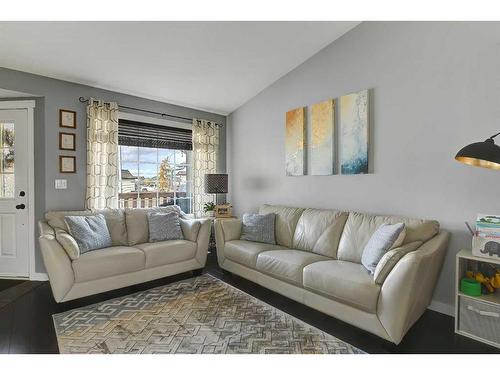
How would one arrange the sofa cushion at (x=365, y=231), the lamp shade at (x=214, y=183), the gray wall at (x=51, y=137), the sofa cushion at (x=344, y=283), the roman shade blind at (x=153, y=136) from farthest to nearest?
the lamp shade at (x=214, y=183)
the roman shade blind at (x=153, y=136)
the gray wall at (x=51, y=137)
the sofa cushion at (x=365, y=231)
the sofa cushion at (x=344, y=283)

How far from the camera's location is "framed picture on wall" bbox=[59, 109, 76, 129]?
3.41 metres

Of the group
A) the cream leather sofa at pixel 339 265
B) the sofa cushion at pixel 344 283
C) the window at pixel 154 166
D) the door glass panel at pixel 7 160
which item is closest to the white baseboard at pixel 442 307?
the cream leather sofa at pixel 339 265

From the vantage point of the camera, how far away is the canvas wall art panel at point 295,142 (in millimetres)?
3717

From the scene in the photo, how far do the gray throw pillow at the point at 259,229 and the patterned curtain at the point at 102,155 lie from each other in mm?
1803

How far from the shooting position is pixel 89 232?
2955 mm

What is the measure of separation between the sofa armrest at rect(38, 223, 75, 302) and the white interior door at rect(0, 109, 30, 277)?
3.98 feet

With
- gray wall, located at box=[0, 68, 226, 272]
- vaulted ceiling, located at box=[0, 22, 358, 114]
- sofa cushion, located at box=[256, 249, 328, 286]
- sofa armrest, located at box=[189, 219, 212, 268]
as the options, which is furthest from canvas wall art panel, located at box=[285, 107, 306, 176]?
gray wall, located at box=[0, 68, 226, 272]

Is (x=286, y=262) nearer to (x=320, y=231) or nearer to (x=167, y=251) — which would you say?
(x=320, y=231)

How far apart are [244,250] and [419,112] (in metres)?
2.29

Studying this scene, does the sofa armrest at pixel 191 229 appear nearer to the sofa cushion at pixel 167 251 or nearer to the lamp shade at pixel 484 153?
the sofa cushion at pixel 167 251

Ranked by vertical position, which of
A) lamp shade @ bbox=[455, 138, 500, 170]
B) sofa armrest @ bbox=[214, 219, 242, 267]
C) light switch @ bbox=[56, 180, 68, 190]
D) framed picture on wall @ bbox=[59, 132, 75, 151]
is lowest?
sofa armrest @ bbox=[214, 219, 242, 267]

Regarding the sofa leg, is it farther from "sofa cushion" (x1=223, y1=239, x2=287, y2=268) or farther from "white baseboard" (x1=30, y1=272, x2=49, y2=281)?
"white baseboard" (x1=30, y1=272, x2=49, y2=281)

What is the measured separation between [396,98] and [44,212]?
414cm

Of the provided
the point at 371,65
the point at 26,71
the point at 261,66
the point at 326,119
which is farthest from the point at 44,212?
the point at 371,65
